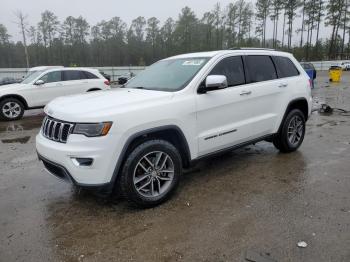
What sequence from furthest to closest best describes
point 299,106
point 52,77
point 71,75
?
point 71,75 → point 52,77 → point 299,106

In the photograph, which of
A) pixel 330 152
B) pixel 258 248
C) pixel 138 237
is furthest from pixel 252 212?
pixel 330 152

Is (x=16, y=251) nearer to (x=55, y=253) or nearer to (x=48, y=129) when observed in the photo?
(x=55, y=253)

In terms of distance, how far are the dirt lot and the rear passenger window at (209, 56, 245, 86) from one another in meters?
1.40

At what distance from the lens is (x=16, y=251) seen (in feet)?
9.95

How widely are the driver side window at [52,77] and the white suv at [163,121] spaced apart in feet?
23.4

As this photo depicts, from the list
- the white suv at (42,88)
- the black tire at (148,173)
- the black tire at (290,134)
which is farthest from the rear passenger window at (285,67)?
the white suv at (42,88)

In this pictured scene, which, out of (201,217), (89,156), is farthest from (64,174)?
(201,217)

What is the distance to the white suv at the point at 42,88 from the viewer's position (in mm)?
10438

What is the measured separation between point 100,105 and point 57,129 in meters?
0.56

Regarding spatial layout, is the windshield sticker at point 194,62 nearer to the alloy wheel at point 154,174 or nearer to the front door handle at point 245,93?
the front door handle at point 245,93

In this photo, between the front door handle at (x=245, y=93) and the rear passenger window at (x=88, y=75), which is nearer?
the front door handle at (x=245, y=93)

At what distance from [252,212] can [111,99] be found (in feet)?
6.83

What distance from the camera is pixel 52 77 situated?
11.2 meters

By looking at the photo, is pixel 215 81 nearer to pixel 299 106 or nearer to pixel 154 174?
pixel 154 174
